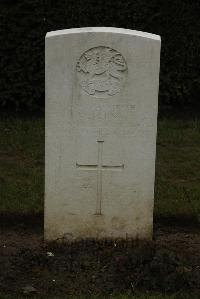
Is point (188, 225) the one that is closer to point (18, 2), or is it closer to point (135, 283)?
point (135, 283)

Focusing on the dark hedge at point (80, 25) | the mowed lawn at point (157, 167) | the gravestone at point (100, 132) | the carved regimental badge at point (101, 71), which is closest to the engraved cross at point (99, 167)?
the gravestone at point (100, 132)

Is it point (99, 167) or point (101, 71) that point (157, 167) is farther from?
point (101, 71)

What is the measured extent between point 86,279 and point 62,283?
0.16 metres

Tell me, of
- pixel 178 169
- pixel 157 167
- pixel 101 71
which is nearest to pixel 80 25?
pixel 157 167

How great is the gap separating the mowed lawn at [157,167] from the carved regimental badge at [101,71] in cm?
128

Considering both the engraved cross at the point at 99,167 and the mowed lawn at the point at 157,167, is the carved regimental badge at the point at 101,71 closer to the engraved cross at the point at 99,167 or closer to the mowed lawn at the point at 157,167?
the engraved cross at the point at 99,167

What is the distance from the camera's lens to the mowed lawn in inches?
224

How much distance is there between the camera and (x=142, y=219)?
16.3 feet

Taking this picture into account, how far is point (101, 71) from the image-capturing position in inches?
187

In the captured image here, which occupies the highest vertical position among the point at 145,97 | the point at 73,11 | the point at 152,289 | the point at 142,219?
the point at 73,11

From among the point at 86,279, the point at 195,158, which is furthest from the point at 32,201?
the point at 195,158

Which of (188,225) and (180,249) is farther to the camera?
(188,225)

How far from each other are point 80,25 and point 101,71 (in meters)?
4.06

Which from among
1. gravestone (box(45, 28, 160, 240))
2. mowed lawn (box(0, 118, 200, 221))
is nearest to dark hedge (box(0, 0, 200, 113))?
mowed lawn (box(0, 118, 200, 221))
